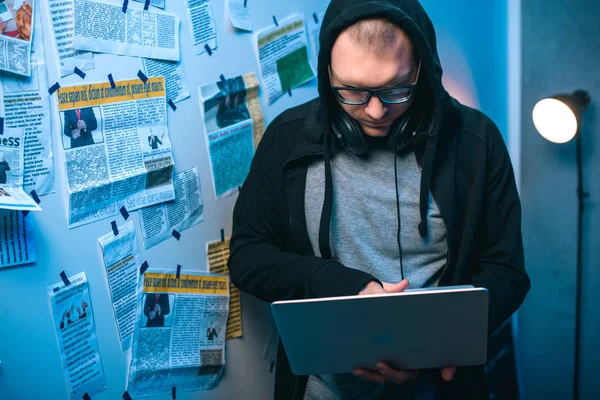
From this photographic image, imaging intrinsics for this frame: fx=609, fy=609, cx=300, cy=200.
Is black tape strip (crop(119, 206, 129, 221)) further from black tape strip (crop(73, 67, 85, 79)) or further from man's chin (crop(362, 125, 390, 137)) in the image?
man's chin (crop(362, 125, 390, 137))

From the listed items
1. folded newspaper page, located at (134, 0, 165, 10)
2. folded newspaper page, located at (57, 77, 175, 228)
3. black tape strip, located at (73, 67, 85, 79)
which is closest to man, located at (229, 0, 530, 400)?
folded newspaper page, located at (57, 77, 175, 228)

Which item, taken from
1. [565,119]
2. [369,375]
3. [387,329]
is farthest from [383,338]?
[565,119]

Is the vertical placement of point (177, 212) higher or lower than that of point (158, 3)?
lower

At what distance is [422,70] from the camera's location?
1.26 m

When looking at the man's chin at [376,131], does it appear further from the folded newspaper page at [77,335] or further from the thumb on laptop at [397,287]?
Result: the folded newspaper page at [77,335]

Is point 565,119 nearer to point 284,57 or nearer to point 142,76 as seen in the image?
point 284,57

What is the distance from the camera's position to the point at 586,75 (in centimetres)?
222

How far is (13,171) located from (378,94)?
66cm

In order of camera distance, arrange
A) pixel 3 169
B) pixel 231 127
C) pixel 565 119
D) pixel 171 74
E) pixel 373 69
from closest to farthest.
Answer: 1. pixel 3 169
2. pixel 373 69
3. pixel 171 74
4. pixel 231 127
5. pixel 565 119

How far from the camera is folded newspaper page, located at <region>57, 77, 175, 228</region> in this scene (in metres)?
1.05

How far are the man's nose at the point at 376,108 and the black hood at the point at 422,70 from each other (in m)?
0.11

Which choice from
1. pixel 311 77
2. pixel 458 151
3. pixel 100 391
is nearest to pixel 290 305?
pixel 100 391

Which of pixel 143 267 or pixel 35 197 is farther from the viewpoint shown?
Result: pixel 143 267

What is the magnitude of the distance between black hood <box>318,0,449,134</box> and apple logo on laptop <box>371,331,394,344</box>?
1.44ft
